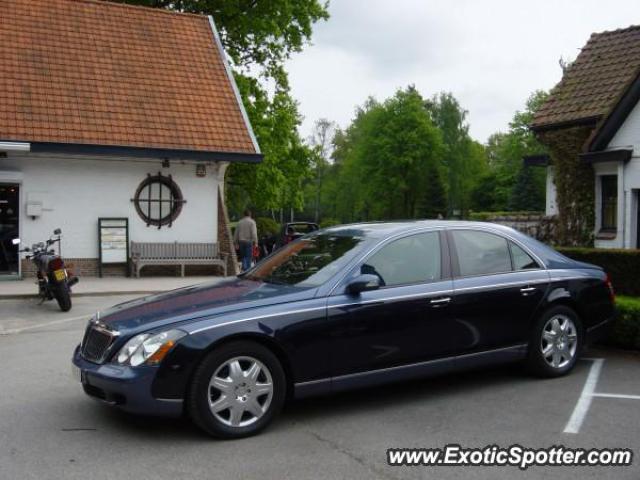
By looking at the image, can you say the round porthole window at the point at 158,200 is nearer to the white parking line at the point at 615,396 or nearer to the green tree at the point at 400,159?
the white parking line at the point at 615,396

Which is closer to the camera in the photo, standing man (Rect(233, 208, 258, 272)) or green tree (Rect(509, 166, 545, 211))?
standing man (Rect(233, 208, 258, 272))

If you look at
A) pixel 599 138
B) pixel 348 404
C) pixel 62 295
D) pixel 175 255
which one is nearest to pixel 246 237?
pixel 175 255

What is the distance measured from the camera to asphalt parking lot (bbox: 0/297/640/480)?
4484 mm

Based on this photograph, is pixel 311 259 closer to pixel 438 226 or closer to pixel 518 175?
pixel 438 226

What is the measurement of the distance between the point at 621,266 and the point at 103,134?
40.7ft

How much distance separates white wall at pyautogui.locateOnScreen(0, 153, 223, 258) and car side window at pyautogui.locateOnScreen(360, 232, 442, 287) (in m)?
13.0

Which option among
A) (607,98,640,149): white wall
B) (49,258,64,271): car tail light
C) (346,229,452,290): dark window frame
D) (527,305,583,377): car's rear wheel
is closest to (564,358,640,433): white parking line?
(527,305,583,377): car's rear wheel

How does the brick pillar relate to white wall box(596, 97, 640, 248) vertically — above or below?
below

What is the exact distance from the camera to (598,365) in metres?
7.36

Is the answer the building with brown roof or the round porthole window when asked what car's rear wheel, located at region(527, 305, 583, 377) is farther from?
the round porthole window

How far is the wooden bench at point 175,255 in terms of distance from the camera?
699 inches

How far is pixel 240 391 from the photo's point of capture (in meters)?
5.04

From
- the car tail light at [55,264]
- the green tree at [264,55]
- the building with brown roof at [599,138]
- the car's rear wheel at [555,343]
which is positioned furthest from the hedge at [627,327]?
the green tree at [264,55]

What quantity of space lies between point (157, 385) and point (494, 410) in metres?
2.71
